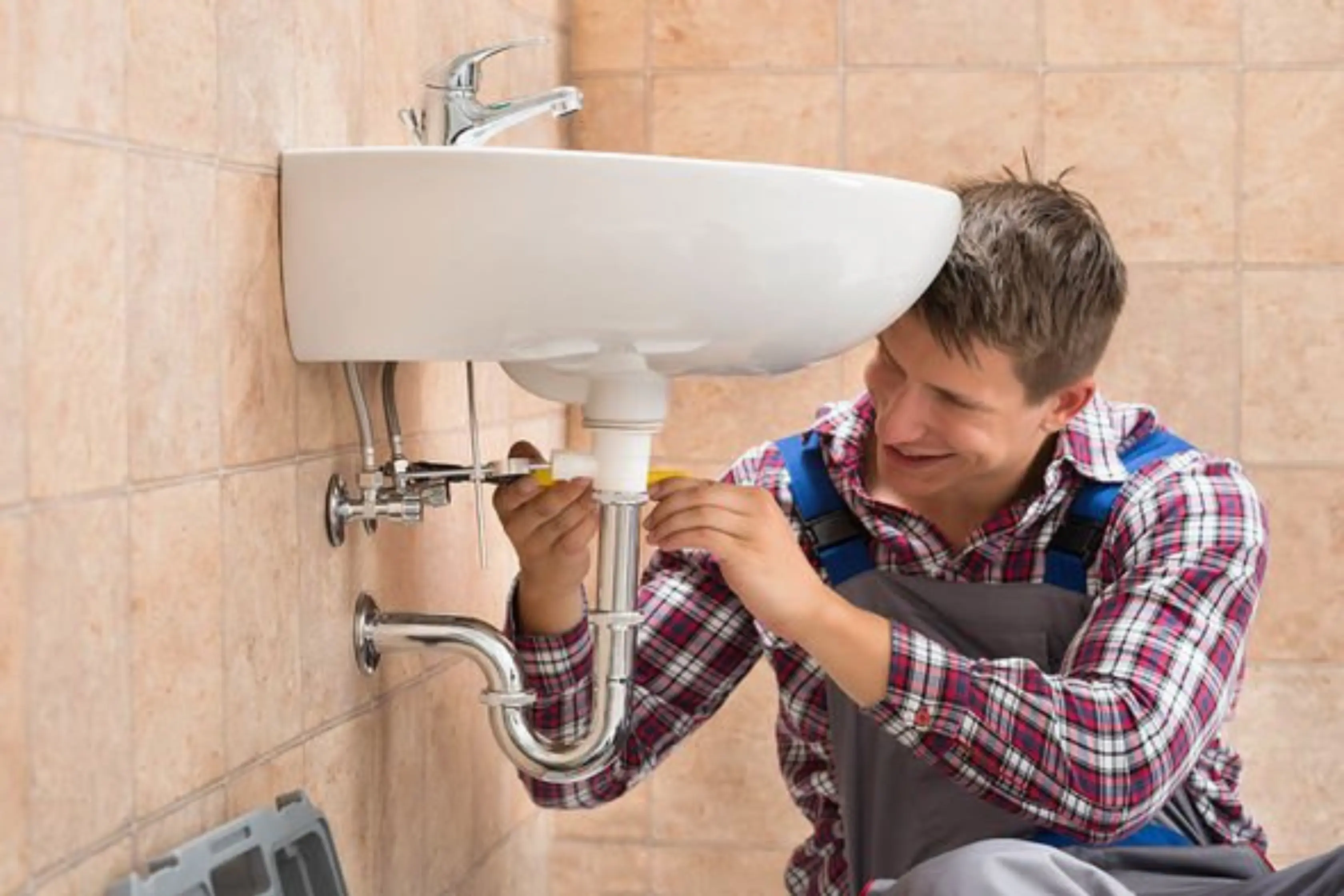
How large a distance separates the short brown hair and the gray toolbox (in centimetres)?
64

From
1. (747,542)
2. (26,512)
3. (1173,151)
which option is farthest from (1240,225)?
(26,512)

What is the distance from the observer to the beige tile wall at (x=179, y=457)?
117 centimetres

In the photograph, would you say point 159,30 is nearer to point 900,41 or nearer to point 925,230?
point 925,230

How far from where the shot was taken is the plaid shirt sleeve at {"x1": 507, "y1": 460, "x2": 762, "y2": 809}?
1903mm

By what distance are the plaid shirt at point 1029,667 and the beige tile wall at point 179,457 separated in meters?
0.22

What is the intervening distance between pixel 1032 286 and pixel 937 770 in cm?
43

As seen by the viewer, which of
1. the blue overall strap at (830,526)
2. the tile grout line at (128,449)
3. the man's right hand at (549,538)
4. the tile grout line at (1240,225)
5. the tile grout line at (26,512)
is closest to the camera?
the tile grout line at (26,512)

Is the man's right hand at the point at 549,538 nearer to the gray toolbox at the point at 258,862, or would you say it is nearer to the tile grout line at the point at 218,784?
the tile grout line at the point at 218,784

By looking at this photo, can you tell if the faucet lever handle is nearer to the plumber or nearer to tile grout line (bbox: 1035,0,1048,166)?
the plumber

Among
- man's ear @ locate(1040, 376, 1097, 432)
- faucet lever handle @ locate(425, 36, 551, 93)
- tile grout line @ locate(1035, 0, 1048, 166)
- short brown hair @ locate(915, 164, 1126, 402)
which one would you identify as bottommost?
man's ear @ locate(1040, 376, 1097, 432)

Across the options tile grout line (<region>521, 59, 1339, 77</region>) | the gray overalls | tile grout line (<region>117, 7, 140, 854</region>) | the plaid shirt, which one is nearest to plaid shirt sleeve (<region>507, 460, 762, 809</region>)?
the plaid shirt

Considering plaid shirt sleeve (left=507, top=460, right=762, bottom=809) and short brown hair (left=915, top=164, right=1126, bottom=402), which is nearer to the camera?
short brown hair (left=915, top=164, right=1126, bottom=402)

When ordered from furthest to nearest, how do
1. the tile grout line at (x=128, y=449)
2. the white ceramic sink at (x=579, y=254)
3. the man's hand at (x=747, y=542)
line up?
the man's hand at (x=747, y=542), the white ceramic sink at (x=579, y=254), the tile grout line at (x=128, y=449)

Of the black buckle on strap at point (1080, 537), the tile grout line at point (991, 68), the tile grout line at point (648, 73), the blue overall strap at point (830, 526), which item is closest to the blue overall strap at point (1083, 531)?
the black buckle on strap at point (1080, 537)
